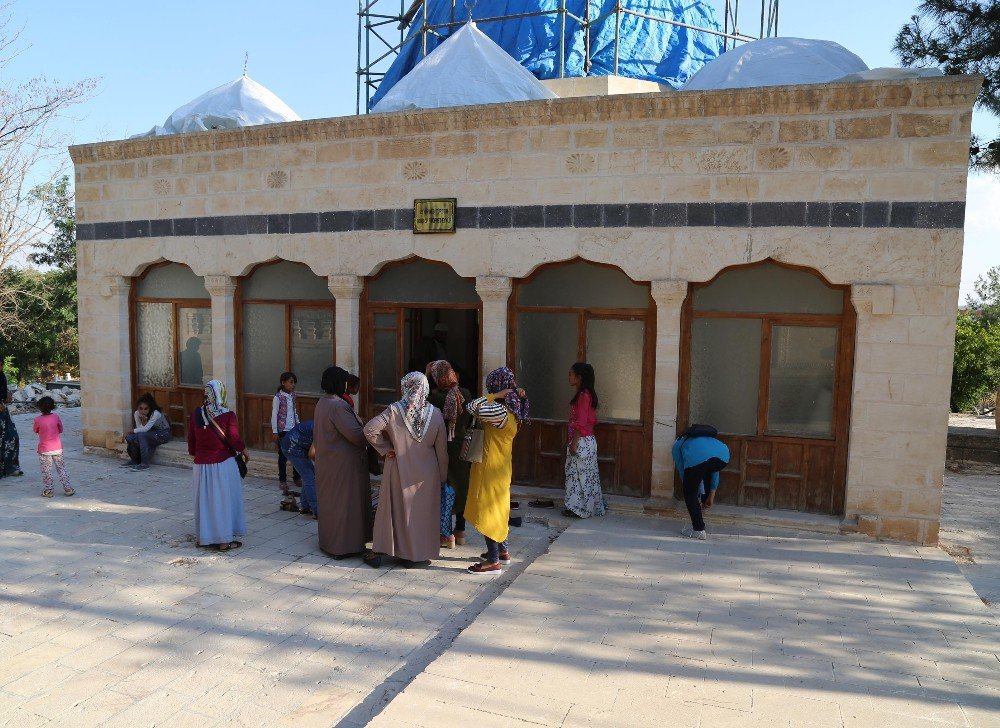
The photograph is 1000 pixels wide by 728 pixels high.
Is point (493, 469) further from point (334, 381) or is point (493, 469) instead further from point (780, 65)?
point (780, 65)

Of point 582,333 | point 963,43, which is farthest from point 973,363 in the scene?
point 582,333

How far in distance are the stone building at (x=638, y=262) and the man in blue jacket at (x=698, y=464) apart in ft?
1.58

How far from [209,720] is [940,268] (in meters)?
5.85

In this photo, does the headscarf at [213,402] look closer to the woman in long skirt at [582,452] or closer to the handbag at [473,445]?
the handbag at [473,445]

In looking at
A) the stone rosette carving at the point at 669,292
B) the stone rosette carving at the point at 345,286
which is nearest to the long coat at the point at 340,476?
the stone rosette carving at the point at 345,286

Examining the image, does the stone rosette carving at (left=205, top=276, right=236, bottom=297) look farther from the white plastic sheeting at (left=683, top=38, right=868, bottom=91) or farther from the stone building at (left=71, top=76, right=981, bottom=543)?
the white plastic sheeting at (left=683, top=38, right=868, bottom=91)

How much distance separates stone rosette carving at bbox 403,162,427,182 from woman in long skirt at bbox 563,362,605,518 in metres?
2.45

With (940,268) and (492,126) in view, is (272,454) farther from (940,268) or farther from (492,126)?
(940,268)

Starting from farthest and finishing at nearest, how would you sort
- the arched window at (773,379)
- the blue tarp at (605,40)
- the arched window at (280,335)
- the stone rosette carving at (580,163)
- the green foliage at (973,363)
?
1. the green foliage at (973,363)
2. the blue tarp at (605,40)
3. the arched window at (280,335)
4. the stone rosette carving at (580,163)
5. the arched window at (773,379)

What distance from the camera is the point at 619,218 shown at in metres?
6.55

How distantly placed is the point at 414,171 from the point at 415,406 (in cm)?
298

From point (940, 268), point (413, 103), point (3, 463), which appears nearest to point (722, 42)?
point (413, 103)

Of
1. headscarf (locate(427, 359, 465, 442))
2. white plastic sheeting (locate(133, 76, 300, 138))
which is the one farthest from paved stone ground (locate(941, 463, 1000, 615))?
white plastic sheeting (locate(133, 76, 300, 138))

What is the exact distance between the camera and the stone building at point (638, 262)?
5855 millimetres
